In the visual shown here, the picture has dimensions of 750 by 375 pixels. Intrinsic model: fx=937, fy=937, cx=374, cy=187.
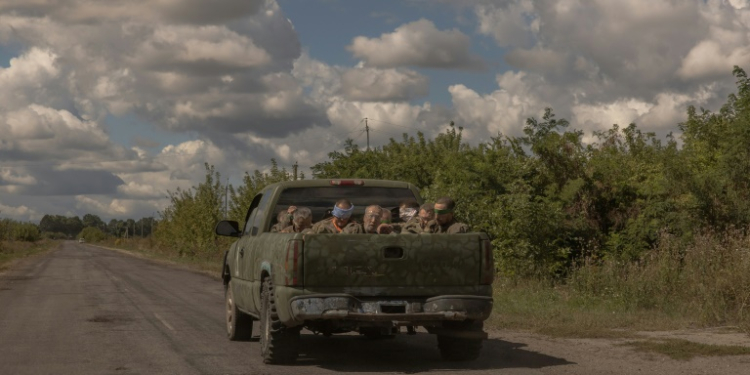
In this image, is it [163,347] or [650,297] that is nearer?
[163,347]

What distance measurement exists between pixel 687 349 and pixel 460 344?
256cm

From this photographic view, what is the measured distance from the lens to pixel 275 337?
9.54 meters

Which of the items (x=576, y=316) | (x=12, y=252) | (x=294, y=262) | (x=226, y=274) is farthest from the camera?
(x=12, y=252)

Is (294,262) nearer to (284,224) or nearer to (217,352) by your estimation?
(284,224)

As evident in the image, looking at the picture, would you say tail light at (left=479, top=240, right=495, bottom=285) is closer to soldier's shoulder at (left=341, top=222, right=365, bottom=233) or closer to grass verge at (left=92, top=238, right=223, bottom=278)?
soldier's shoulder at (left=341, top=222, right=365, bottom=233)

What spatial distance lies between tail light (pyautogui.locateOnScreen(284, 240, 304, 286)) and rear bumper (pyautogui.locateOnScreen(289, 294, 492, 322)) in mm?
174

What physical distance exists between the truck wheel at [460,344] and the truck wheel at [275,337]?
1.59m

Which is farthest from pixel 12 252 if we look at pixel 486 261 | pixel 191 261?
pixel 486 261

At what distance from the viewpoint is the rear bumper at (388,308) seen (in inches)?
352

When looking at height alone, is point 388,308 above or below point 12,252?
below

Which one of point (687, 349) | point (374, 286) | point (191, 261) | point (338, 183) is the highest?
point (338, 183)

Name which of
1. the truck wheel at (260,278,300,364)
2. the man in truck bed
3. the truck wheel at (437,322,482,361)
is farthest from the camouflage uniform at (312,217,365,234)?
the truck wheel at (437,322,482,361)

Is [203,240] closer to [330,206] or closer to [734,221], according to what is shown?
[734,221]

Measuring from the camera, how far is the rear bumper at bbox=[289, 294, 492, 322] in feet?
29.3
